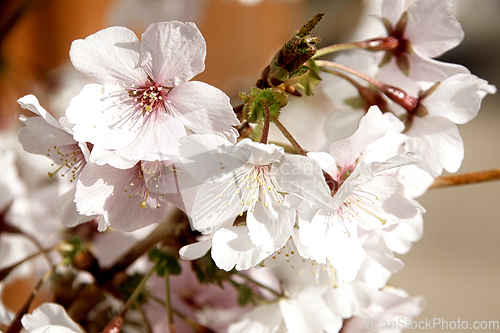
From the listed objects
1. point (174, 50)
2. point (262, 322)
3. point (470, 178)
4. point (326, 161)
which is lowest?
point (262, 322)

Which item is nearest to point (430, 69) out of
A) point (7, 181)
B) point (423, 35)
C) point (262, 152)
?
point (423, 35)

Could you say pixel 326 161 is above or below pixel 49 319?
above

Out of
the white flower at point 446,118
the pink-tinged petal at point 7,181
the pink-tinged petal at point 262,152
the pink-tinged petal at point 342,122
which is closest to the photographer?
the pink-tinged petal at point 262,152

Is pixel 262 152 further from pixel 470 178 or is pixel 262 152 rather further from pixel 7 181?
pixel 7 181

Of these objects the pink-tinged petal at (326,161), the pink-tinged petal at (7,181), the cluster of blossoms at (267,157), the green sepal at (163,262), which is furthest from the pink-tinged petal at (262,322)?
the pink-tinged petal at (7,181)

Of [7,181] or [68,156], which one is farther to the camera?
[7,181]

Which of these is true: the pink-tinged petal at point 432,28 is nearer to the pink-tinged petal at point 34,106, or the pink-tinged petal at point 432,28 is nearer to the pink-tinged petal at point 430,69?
the pink-tinged petal at point 430,69

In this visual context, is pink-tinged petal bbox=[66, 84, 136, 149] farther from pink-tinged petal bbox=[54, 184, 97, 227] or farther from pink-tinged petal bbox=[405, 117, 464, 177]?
Result: pink-tinged petal bbox=[405, 117, 464, 177]
